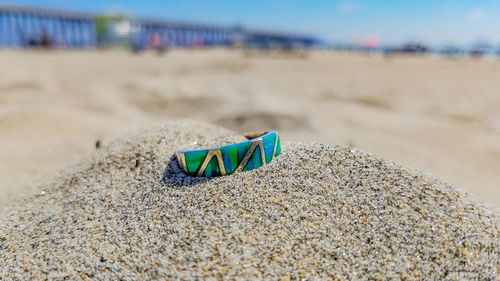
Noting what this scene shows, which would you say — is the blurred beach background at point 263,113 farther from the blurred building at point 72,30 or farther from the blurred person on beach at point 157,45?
the blurred building at point 72,30

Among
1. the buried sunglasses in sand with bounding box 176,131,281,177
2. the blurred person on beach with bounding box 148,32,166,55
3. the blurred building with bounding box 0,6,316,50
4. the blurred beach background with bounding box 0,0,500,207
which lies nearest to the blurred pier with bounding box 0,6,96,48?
the blurred building with bounding box 0,6,316,50

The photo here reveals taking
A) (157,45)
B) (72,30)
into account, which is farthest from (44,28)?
(157,45)

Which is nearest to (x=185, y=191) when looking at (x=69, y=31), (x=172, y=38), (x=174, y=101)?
(x=174, y=101)

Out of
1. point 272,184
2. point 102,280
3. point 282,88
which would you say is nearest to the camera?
point 102,280

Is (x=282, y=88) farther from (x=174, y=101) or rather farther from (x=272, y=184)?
(x=272, y=184)

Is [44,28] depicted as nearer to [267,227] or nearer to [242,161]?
[242,161]

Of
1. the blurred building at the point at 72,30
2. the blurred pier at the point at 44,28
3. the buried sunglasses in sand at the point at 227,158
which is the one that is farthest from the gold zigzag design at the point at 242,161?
the blurred pier at the point at 44,28
